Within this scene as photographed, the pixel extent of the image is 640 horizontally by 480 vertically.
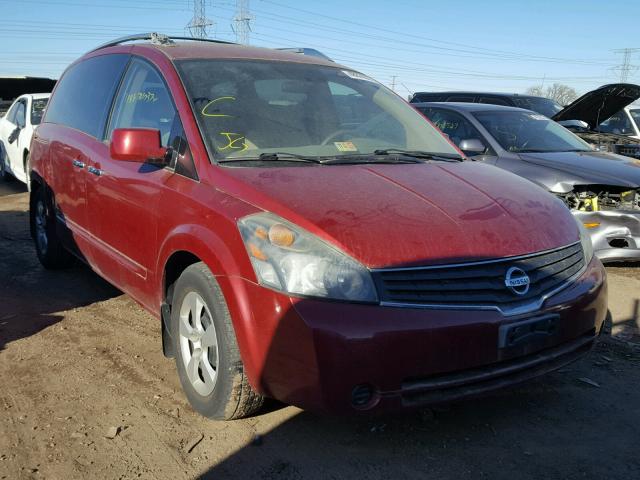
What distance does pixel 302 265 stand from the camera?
250 cm

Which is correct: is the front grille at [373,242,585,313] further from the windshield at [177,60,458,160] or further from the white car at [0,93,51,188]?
the white car at [0,93,51,188]

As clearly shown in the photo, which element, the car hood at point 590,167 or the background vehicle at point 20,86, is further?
the background vehicle at point 20,86

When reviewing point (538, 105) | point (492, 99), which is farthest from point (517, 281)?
point (538, 105)

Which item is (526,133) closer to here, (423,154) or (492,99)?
(423,154)

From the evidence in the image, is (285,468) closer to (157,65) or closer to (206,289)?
(206,289)

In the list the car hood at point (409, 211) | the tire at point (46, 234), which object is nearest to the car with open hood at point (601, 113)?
the car hood at point (409, 211)

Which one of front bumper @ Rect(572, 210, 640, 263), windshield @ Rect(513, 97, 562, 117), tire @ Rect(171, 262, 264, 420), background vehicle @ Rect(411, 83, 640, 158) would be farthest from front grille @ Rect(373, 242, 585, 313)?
windshield @ Rect(513, 97, 562, 117)

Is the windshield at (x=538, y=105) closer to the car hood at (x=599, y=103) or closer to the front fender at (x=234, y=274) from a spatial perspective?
the car hood at (x=599, y=103)

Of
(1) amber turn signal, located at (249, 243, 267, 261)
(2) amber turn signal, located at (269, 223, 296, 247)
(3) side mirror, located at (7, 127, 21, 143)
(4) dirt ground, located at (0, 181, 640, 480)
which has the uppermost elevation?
(2) amber turn signal, located at (269, 223, 296, 247)

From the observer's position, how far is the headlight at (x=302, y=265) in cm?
245

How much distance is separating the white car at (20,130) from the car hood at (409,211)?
24.2ft

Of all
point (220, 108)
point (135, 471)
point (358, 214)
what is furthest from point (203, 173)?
point (135, 471)

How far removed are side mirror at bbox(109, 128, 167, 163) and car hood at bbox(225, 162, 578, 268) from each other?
506mm

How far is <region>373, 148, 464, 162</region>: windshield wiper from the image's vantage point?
367 cm
